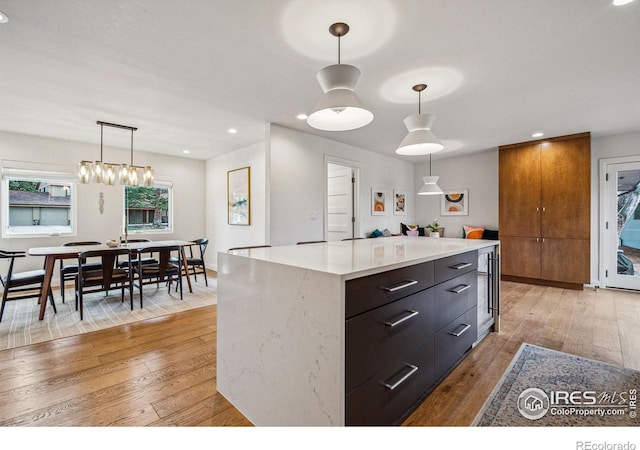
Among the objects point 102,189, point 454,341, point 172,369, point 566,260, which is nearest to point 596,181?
point 566,260

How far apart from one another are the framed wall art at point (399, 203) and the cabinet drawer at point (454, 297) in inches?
159

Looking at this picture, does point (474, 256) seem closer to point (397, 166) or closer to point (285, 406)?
point (285, 406)

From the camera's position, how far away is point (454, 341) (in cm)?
206

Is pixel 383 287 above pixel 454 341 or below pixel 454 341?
above

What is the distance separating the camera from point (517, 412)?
1672 millimetres

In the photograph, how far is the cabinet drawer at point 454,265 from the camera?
1845 mm

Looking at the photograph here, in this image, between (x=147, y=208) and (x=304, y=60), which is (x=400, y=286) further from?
(x=147, y=208)

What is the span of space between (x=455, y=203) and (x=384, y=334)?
5608mm

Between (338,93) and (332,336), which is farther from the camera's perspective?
(338,93)

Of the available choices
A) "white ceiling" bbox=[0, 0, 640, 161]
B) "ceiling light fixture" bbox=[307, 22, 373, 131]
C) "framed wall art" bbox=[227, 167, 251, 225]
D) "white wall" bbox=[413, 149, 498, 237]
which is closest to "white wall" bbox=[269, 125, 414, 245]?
"white ceiling" bbox=[0, 0, 640, 161]

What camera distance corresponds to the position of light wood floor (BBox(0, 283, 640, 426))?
1644 mm

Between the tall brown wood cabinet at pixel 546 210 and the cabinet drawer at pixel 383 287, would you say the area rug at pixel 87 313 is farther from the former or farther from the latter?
the tall brown wood cabinet at pixel 546 210

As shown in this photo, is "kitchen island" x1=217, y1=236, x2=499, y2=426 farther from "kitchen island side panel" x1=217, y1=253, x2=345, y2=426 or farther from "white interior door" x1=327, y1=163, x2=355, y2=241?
"white interior door" x1=327, y1=163, x2=355, y2=241

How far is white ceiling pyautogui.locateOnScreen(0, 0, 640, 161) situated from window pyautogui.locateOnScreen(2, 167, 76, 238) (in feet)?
2.98
